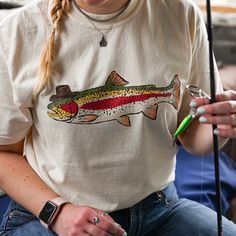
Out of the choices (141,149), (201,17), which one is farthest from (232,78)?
(141,149)

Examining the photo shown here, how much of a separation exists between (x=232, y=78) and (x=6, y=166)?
0.97 m


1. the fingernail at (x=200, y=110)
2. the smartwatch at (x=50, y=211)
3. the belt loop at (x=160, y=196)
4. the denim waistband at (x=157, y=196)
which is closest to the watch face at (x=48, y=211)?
the smartwatch at (x=50, y=211)

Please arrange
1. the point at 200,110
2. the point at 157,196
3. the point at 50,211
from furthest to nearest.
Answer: the point at 157,196
the point at 50,211
the point at 200,110

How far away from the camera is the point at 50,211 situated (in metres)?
0.89

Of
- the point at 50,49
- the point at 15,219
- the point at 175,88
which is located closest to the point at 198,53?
the point at 175,88

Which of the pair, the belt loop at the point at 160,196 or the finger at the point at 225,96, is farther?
the belt loop at the point at 160,196

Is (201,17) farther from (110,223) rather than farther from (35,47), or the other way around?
(110,223)

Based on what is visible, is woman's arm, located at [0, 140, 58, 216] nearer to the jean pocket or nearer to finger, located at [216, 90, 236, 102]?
the jean pocket

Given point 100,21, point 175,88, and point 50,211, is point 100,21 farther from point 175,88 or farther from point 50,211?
point 50,211

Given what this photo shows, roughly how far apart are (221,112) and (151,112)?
155 millimetres

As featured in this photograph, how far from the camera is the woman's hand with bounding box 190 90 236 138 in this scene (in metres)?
0.79

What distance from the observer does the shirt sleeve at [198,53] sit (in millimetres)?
938

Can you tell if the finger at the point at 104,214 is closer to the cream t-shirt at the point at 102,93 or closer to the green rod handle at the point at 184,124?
the cream t-shirt at the point at 102,93

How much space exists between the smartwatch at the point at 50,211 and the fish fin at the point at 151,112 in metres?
0.24
